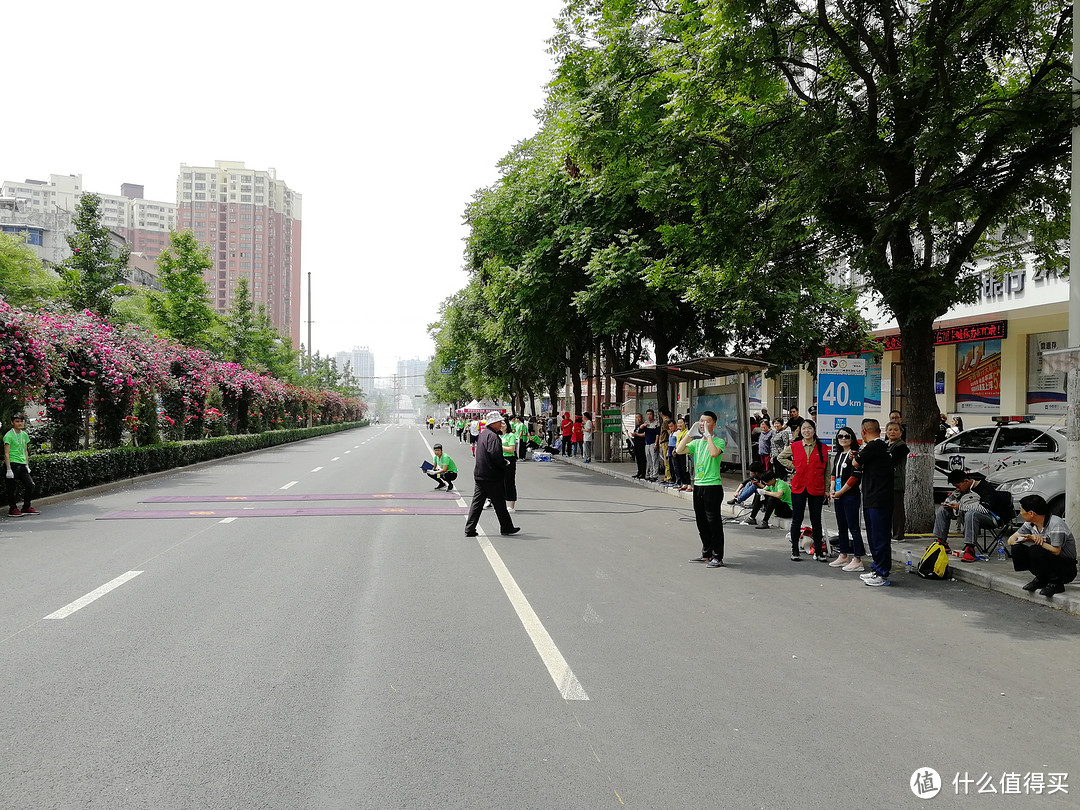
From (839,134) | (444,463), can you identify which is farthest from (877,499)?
(444,463)

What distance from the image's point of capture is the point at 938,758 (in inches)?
156

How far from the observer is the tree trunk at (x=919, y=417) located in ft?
36.2

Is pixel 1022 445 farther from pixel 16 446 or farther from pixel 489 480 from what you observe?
pixel 16 446

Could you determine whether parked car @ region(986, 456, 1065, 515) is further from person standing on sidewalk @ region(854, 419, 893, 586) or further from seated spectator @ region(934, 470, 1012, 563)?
person standing on sidewalk @ region(854, 419, 893, 586)

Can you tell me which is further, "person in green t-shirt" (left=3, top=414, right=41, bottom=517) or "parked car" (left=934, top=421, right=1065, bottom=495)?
"parked car" (left=934, top=421, right=1065, bottom=495)

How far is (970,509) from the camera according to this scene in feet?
32.1

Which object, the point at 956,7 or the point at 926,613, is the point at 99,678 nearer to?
the point at 926,613

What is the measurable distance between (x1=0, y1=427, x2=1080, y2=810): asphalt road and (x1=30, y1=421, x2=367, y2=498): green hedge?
7.25 m

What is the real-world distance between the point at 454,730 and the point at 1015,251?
13.0 m

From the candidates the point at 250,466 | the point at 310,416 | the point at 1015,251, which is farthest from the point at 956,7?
the point at 310,416

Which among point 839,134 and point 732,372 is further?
point 732,372

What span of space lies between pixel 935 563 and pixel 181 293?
3650 cm

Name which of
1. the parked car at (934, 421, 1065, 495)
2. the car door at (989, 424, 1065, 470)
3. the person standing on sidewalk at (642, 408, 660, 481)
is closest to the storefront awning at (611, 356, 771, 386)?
the person standing on sidewalk at (642, 408, 660, 481)

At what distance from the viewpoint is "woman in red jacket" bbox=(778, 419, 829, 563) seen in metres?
9.95
